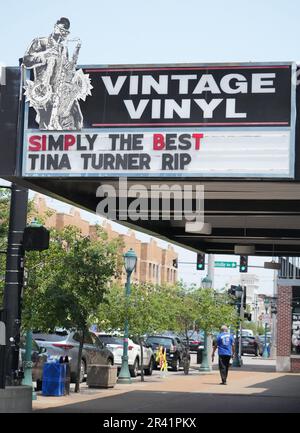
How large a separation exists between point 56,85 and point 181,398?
9.00m

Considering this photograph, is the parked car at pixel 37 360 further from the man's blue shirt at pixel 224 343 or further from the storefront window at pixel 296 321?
the storefront window at pixel 296 321

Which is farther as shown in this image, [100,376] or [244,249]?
[244,249]

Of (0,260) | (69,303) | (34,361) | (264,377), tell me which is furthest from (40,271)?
(264,377)

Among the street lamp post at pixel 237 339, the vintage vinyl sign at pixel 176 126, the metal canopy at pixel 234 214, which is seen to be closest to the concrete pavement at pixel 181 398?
the metal canopy at pixel 234 214

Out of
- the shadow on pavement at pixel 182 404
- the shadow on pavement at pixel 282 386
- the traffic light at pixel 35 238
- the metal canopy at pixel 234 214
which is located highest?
the metal canopy at pixel 234 214

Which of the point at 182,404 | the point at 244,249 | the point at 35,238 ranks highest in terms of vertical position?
the point at 244,249

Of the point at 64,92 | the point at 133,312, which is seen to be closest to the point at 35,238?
the point at 64,92

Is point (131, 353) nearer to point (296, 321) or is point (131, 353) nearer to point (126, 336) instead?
point (126, 336)

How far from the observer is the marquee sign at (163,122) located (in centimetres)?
1595

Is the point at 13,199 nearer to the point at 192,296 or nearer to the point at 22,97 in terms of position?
the point at 22,97

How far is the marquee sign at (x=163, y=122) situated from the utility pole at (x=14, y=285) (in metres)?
1.15

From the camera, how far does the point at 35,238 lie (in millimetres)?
17141

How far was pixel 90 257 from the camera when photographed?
22.4 metres

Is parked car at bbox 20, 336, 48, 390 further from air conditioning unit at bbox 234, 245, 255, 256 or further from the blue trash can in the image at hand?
air conditioning unit at bbox 234, 245, 255, 256
